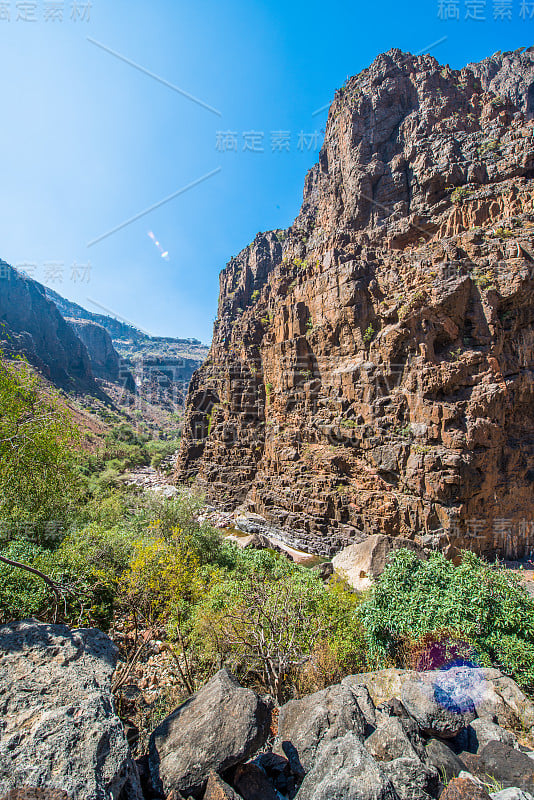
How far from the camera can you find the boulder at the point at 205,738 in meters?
4.23

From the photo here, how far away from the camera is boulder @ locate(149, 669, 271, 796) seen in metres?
4.23

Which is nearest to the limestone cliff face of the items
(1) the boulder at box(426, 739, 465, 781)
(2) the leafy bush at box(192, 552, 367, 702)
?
(2) the leafy bush at box(192, 552, 367, 702)

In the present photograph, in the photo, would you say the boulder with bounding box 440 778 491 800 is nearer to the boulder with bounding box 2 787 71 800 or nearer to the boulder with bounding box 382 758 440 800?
the boulder with bounding box 382 758 440 800

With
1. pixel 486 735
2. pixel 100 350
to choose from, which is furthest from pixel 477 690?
pixel 100 350

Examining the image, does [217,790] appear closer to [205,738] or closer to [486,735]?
[205,738]

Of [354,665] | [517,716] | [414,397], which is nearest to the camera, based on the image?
[517,716]

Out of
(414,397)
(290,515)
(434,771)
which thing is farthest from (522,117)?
(434,771)

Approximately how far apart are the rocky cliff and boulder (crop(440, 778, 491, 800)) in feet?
283

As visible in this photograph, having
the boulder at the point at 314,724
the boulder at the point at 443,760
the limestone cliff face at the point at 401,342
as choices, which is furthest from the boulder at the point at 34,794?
the limestone cliff face at the point at 401,342

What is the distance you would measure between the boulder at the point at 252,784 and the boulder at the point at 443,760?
2478 mm

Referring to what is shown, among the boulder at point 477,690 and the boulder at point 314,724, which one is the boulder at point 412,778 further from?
the boulder at point 477,690

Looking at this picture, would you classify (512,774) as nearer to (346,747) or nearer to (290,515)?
(346,747)

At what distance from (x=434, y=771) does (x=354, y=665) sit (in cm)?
444

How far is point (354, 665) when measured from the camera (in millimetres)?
8234
